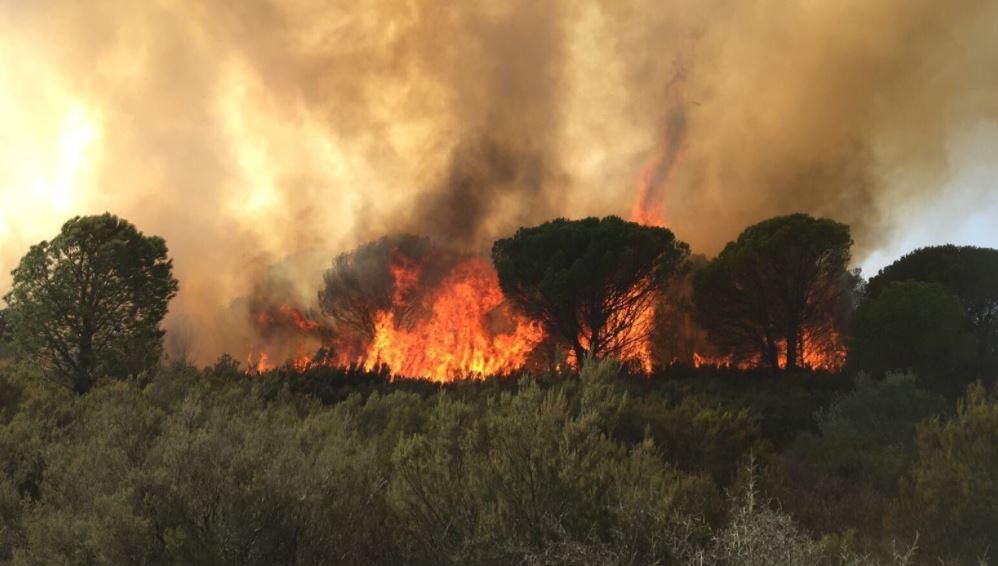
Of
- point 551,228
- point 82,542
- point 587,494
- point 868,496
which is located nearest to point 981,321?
point 551,228

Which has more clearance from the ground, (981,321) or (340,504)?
(981,321)

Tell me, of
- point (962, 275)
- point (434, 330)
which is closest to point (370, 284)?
point (434, 330)

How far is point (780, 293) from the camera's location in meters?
31.5

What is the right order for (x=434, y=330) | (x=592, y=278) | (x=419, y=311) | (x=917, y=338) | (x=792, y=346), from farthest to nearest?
(x=419, y=311)
(x=434, y=330)
(x=592, y=278)
(x=792, y=346)
(x=917, y=338)

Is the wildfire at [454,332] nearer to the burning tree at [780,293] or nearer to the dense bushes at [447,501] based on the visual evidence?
the burning tree at [780,293]

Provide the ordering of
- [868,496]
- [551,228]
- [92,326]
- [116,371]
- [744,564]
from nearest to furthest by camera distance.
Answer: [744,564]
[868,496]
[116,371]
[92,326]
[551,228]

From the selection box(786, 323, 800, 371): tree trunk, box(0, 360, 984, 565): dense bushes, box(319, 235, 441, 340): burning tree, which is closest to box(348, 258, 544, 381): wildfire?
box(319, 235, 441, 340): burning tree

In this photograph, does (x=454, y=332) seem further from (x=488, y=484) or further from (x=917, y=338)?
(x=488, y=484)

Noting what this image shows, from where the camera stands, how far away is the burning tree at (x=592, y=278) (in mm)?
30719

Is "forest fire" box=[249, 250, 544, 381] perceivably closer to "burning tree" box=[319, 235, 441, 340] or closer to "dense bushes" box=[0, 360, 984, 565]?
"burning tree" box=[319, 235, 441, 340]

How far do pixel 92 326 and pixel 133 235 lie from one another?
4.22 meters

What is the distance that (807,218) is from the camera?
1238 inches

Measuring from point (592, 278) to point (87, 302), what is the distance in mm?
21957

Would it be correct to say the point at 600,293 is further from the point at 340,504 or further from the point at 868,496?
the point at 340,504
